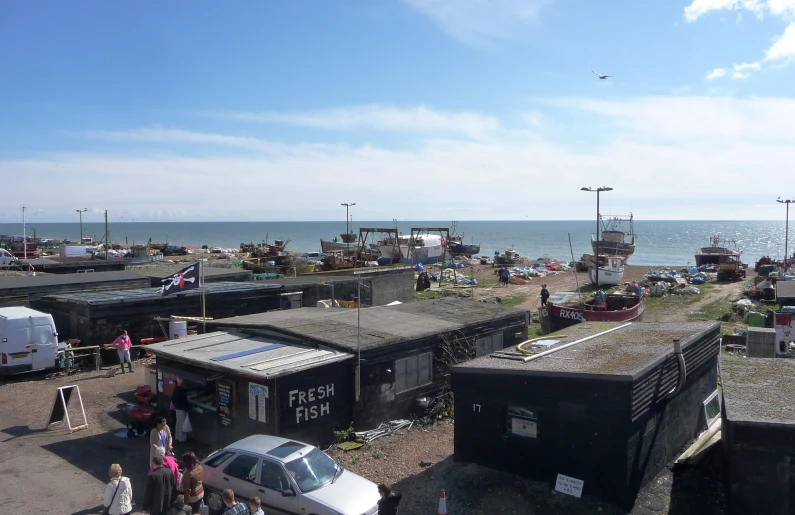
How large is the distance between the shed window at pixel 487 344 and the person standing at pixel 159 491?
34.2 ft

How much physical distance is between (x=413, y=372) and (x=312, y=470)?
243 inches

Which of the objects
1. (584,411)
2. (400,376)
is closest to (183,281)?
(400,376)

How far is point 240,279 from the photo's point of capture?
107ft

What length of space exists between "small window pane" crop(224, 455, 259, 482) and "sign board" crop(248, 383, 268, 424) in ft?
8.13

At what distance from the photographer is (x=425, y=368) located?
16.4 m

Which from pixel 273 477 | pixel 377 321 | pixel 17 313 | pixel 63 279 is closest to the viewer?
pixel 273 477

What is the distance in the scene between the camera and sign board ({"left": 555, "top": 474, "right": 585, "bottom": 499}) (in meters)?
11.0

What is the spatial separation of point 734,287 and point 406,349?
40844 mm

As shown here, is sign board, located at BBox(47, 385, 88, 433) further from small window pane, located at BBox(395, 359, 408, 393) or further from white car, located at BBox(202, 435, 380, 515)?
small window pane, located at BBox(395, 359, 408, 393)

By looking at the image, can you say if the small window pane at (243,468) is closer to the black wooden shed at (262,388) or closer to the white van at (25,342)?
the black wooden shed at (262,388)

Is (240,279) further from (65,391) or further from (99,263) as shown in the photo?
(65,391)

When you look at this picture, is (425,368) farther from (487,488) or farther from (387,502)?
(387,502)

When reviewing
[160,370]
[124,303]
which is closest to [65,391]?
[160,370]

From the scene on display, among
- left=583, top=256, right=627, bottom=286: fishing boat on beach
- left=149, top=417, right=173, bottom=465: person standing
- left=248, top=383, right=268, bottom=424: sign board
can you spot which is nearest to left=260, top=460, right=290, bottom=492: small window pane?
left=149, top=417, right=173, bottom=465: person standing
